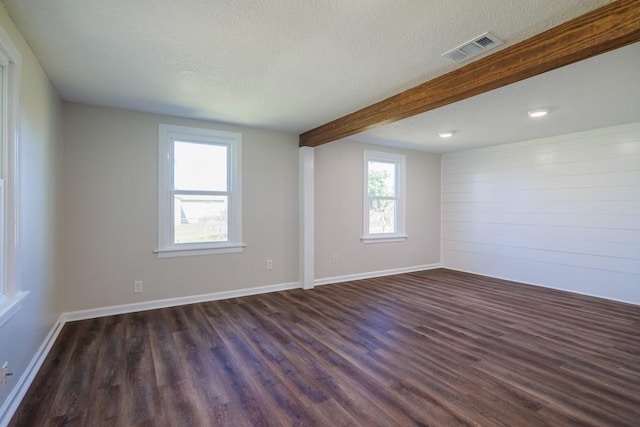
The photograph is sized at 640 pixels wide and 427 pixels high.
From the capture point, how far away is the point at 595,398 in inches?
80.8

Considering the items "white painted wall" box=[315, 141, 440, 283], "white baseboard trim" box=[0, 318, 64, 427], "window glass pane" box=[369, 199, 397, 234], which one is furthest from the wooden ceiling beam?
"white baseboard trim" box=[0, 318, 64, 427]

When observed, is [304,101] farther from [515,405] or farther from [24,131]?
[515,405]

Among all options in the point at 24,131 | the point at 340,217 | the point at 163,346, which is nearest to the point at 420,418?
the point at 163,346

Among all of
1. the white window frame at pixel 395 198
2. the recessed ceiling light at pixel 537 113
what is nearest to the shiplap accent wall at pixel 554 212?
the white window frame at pixel 395 198

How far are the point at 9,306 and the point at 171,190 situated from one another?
7.40ft

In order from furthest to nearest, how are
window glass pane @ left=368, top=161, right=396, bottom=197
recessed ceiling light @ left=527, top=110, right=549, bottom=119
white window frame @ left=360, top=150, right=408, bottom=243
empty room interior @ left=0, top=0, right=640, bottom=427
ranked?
window glass pane @ left=368, top=161, right=396, bottom=197, white window frame @ left=360, top=150, right=408, bottom=243, recessed ceiling light @ left=527, top=110, right=549, bottom=119, empty room interior @ left=0, top=0, right=640, bottom=427

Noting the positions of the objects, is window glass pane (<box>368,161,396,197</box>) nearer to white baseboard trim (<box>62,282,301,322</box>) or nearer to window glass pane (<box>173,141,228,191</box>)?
white baseboard trim (<box>62,282,301,322</box>)

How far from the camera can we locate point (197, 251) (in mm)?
4055

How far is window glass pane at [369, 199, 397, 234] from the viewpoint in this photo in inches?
223

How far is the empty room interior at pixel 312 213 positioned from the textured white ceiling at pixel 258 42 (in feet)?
0.06

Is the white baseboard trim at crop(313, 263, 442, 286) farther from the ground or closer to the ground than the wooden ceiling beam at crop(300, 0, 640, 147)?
closer to the ground

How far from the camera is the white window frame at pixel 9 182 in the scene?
189cm

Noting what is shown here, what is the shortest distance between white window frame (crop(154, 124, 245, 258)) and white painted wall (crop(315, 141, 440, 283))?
126 cm

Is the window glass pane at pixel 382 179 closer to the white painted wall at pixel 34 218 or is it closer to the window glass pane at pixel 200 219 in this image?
the window glass pane at pixel 200 219
